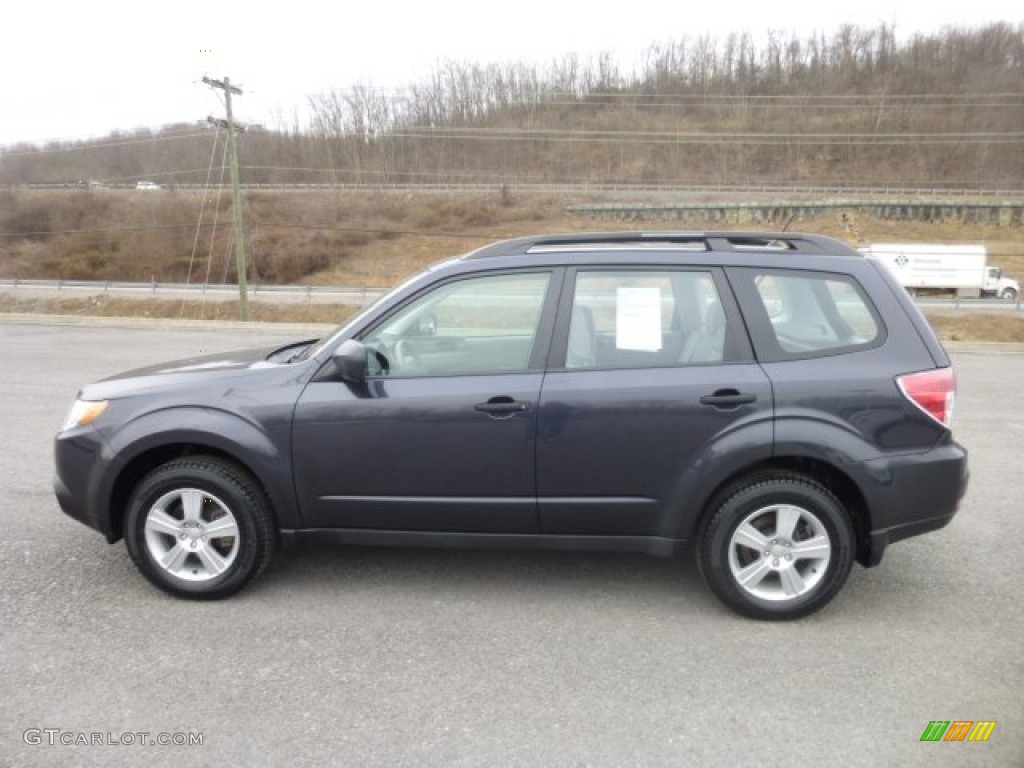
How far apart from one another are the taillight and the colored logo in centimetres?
127

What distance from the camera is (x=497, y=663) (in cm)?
328

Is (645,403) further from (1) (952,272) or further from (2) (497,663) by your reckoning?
(1) (952,272)

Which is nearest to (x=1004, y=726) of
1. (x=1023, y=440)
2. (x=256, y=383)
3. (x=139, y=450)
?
(x=256, y=383)

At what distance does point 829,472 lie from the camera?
366 centimetres

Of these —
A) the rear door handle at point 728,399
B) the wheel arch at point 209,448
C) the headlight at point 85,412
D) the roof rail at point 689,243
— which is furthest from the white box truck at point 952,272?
the headlight at point 85,412

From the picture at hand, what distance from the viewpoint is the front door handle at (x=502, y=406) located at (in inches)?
141

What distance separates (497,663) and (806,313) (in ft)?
6.88

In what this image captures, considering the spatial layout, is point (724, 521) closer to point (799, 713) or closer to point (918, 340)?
point (799, 713)

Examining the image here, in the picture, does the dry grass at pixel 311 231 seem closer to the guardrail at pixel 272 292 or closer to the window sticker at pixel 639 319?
the guardrail at pixel 272 292

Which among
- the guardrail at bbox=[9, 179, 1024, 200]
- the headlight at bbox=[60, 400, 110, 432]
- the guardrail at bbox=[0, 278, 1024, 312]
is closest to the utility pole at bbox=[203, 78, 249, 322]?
the guardrail at bbox=[0, 278, 1024, 312]

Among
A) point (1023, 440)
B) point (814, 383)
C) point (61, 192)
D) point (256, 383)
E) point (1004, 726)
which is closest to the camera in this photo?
point (1004, 726)

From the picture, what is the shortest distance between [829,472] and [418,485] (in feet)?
6.16

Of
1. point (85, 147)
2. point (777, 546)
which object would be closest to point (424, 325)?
point (777, 546)

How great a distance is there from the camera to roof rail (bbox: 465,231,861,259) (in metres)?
3.88
